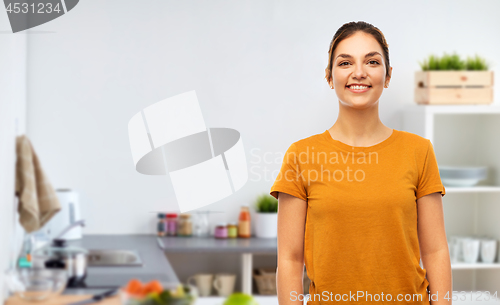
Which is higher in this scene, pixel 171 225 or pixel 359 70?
pixel 359 70

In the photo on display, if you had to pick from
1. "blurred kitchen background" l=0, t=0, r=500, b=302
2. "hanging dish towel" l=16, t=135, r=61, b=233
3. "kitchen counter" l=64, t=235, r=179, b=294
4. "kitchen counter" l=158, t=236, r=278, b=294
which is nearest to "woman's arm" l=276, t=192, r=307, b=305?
"kitchen counter" l=64, t=235, r=179, b=294

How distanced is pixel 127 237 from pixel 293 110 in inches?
36.6

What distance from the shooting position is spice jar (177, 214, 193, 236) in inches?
92.0

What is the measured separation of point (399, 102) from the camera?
2549mm

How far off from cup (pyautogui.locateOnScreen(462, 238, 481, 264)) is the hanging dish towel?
169 centimetres

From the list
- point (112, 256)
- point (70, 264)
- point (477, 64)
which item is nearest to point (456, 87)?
point (477, 64)

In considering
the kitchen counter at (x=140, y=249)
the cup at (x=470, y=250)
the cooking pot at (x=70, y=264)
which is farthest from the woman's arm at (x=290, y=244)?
the cup at (x=470, y=250)

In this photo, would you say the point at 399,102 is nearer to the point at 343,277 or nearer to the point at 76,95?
the point at 76,95

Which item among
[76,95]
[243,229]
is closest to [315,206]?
[243,229]

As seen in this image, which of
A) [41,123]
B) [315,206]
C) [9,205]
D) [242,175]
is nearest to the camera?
[315,206]

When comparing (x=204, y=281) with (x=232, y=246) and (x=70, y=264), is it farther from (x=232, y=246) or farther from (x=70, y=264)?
(x=70, y=264)

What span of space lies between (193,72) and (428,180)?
1627 millimetres

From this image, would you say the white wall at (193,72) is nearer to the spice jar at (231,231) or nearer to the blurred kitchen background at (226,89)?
the blurred kitchen background at (226,89)

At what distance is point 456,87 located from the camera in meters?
2.35
